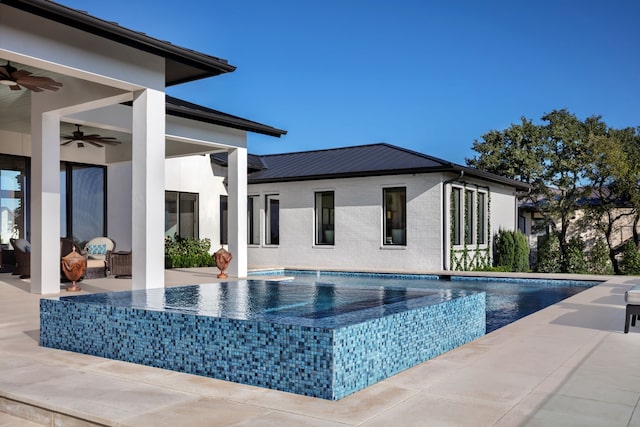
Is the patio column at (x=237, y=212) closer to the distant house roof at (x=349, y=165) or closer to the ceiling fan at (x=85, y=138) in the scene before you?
the ceiling fan at (x=85, y=138)

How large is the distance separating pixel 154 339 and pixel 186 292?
2218 millimetres

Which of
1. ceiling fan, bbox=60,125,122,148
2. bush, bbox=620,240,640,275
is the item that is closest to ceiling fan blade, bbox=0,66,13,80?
ceiling fan, bbox=60,125,122,148

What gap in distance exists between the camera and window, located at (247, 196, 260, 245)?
20.2 m

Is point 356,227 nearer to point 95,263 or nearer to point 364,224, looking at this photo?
point 364,224

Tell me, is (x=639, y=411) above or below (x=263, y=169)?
below

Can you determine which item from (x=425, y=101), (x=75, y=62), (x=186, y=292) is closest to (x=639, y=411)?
(x=186, y=292)

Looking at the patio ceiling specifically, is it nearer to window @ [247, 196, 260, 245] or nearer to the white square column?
the white square column

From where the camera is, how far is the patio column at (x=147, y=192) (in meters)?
8.62

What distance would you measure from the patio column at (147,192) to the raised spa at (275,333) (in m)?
1.84

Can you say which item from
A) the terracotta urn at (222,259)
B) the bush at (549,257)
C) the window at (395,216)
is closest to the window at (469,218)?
the window at (395,216)

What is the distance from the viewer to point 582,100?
2356 centimetres

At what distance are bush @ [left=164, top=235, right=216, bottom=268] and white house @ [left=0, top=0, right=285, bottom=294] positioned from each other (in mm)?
1285

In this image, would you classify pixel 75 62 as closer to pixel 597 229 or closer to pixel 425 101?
pixel 597 229

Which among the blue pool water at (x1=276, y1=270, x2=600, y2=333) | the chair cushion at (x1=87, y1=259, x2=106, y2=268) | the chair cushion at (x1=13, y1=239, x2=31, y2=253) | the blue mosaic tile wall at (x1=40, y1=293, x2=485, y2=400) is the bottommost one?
the blue pool water at (x1=276, y1=270, x2=600, y2=333)
